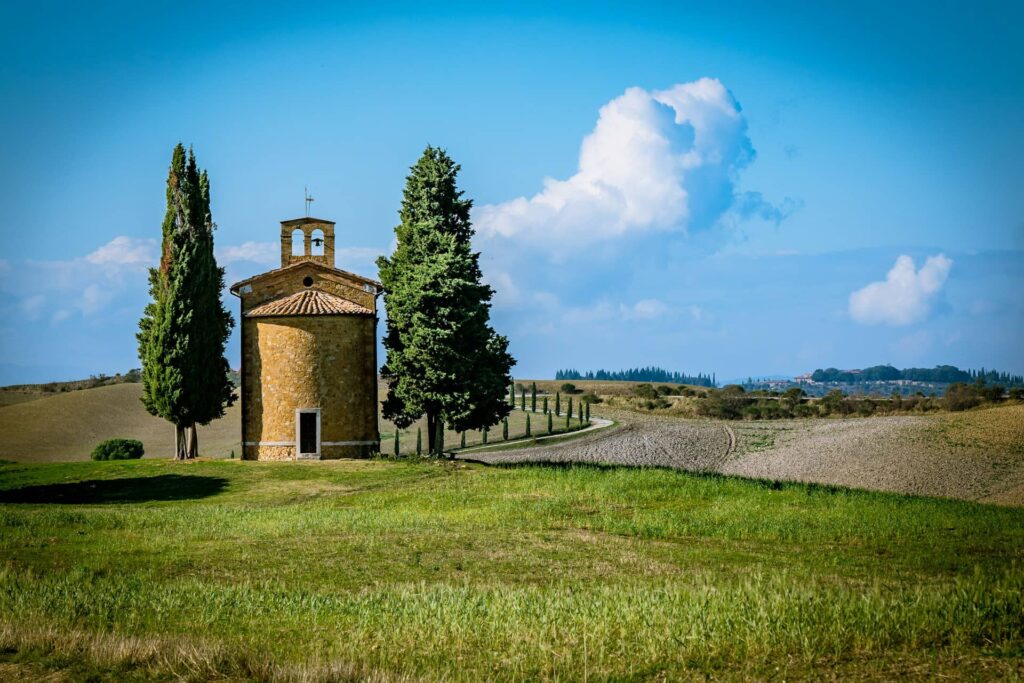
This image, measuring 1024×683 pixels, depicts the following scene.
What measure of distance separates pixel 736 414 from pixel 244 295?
59192 mm

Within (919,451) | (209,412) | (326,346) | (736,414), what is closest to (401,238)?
(326,346)

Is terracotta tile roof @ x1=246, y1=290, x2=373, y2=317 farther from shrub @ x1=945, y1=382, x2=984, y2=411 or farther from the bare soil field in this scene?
shrub @ x1=945, y1=382, x2=984, y2=411

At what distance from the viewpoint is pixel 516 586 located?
1619cm

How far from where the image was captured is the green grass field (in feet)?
37.1

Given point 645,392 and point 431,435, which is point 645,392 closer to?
point 645,392

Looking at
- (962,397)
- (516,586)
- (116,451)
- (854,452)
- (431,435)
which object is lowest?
(516,586)

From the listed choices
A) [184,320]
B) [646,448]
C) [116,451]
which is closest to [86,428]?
[116,451]

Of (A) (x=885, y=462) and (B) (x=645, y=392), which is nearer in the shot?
(A) (x=885, y=462)

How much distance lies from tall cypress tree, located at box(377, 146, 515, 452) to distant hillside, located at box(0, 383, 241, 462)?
2393 centimetres

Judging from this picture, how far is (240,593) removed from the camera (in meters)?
15.3

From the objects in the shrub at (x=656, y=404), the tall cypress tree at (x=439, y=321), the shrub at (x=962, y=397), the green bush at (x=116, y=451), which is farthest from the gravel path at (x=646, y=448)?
the shrub at (x=656, y=404)

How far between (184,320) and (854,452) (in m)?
31.5

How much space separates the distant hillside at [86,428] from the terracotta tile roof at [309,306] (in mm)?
21936

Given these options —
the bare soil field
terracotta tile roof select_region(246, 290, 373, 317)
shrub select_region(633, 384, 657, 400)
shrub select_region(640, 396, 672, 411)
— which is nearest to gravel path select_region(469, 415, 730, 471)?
the bare soil field
